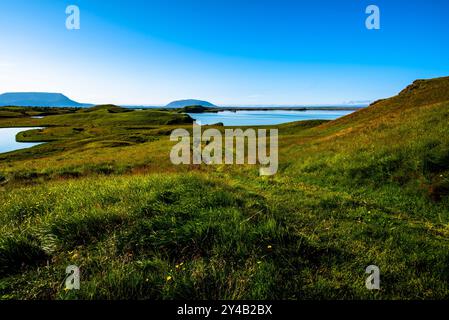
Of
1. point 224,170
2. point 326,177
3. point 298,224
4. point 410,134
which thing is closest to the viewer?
point 298,224

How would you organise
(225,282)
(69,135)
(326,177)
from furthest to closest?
1. (69,135)
2. (326,177)
3. (225,282)

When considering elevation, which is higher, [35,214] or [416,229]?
[35,214]

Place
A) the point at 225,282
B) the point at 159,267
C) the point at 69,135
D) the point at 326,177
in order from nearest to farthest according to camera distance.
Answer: the point at 225,282 < the point at 159,267 < the point at 326,177 < the point at 69,135

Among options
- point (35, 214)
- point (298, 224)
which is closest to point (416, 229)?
point (298, 224)

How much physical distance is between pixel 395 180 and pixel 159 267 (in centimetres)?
1178

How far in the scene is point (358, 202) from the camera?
10086 millimetres

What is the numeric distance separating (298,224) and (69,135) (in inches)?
4073

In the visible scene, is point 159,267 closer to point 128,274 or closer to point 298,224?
point 128,274

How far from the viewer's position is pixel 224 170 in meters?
20.6

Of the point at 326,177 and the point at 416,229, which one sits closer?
the point at 416,229

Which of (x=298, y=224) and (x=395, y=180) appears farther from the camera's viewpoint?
(x=395, y=180)
